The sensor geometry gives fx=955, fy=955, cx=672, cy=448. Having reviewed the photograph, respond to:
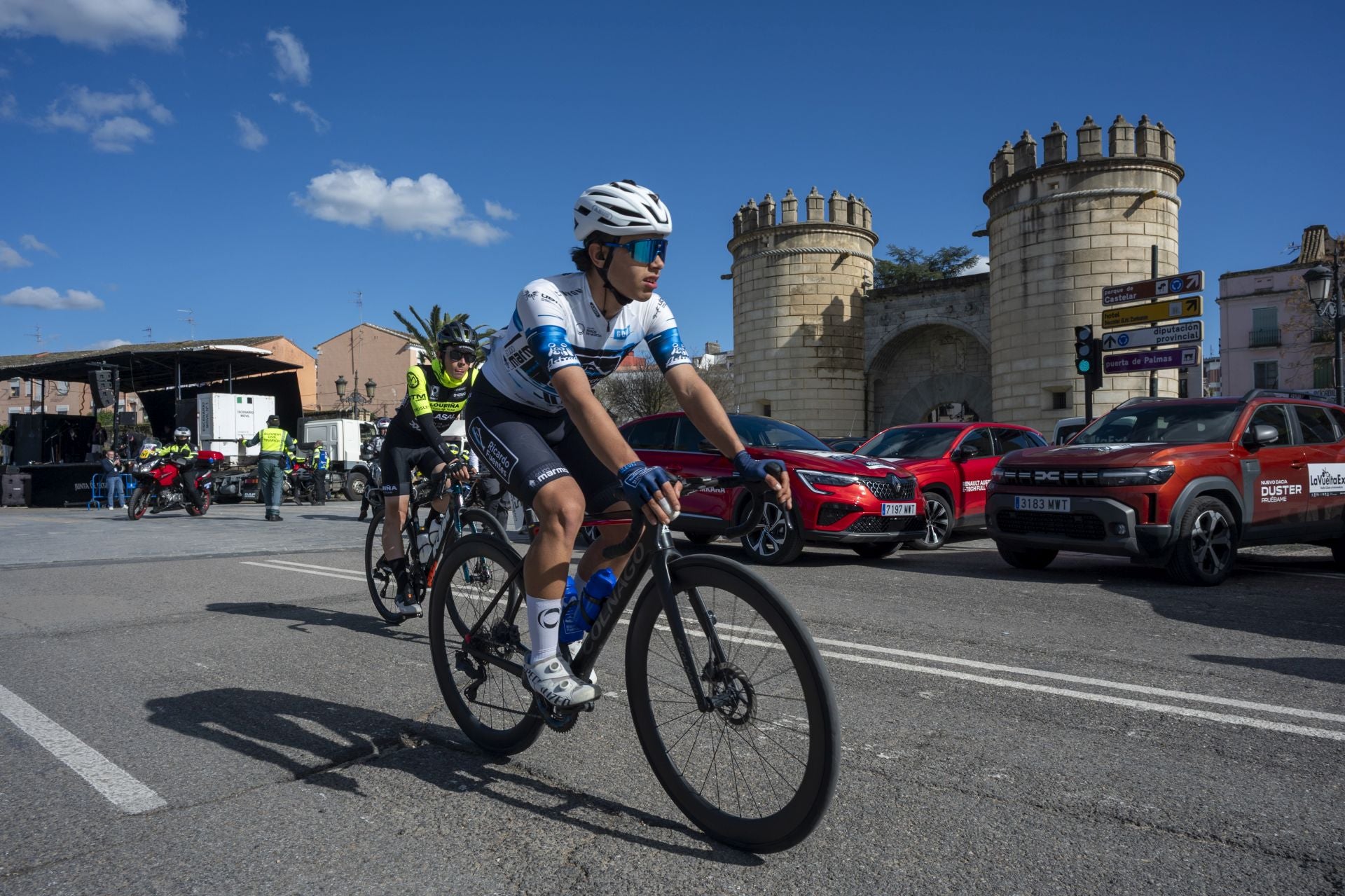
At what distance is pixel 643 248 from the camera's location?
10.1 feet

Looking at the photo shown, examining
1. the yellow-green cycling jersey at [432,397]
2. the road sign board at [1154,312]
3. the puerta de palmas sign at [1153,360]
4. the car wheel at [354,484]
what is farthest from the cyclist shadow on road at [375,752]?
the car wheel at [354,484]

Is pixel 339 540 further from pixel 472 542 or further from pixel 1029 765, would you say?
pixel 1029 765

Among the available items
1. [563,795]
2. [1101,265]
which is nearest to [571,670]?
[563,795]

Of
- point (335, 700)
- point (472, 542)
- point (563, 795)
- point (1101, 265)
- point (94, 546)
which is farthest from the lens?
point (1101, 265)

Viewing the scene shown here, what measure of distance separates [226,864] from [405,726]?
126cm

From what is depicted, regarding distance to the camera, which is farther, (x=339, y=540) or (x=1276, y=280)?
(x=1276, y=280)

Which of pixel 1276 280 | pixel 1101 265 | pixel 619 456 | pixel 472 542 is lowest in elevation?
pixel 472 542

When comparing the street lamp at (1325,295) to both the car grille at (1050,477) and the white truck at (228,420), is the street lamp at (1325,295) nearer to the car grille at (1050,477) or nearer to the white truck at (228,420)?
the car grille at (1050,477)

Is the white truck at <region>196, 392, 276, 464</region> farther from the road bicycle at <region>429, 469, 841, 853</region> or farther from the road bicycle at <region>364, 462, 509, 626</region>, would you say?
the road bicycle at <region>429, 469, 841, 853</region>

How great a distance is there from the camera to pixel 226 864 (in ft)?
8.22

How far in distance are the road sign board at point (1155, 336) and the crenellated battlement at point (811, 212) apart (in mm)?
18667

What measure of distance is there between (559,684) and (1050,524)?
6332 mm

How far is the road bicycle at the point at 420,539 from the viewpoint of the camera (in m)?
5.64

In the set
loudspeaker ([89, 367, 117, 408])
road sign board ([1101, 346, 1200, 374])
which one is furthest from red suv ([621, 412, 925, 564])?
loudspeaker ([89, 367, 117, 408])
